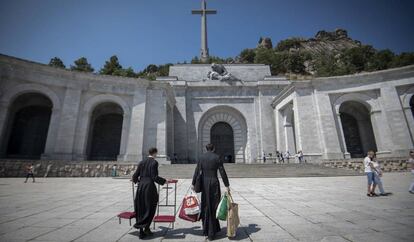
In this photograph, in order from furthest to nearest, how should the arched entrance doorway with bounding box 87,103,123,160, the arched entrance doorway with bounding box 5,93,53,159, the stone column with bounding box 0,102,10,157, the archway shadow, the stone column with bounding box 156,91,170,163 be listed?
the arched entrance doorway with bounding box 87,103,123,160 → the arched entrance doorway with bounding box 5,93,53,159 → the stone column with bounding box 156,91,170,163 → the stone column with bounding box 0,102,10,157 → the archway shadow

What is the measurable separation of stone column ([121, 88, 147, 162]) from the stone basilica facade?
0.08 m

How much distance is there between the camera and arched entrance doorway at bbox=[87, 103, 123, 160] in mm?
20906

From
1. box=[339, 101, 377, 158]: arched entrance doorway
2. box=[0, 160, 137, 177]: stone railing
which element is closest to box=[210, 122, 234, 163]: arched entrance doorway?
box=[0, 160, 137, 177]: stone railing

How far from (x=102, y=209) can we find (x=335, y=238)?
5037 mm

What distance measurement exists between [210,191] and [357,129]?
2460cm

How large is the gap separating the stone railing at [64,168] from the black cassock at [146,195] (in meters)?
12.9

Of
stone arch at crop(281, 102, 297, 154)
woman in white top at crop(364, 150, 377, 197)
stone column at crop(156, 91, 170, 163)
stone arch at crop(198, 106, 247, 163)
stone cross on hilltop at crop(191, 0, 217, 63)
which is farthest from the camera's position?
stone cross on hilltop at crop(191, 0, 217, 63)

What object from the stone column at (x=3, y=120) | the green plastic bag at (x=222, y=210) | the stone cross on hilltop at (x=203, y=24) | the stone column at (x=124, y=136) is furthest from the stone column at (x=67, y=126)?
the stone cross on hilltop at (x=203, y=24)

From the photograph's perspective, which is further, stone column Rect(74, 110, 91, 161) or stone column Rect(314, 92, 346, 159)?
stone column Rect(314, 92, 346, 159)

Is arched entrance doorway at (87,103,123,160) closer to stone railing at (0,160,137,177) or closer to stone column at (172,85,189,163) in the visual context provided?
stone railing at (0,160,137,177)

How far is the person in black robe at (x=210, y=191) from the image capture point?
11.3 feet

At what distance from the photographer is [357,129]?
2236 centimetres

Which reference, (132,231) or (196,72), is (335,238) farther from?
(196,72)

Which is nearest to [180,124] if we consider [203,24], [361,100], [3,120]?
[3,120]
